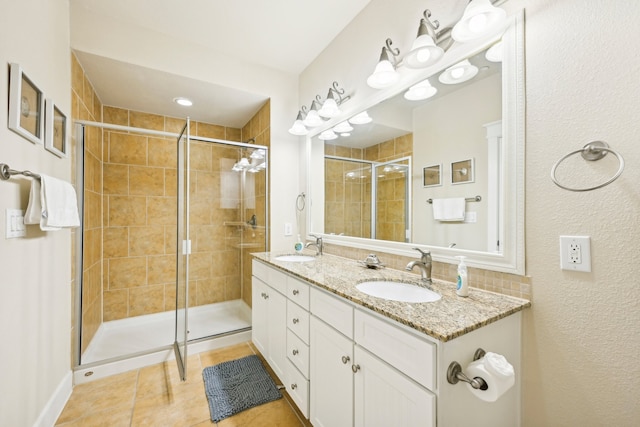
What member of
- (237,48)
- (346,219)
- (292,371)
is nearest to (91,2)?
(237,48)

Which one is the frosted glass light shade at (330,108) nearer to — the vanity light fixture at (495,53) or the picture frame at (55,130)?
the vanity light fixture at (495,53)

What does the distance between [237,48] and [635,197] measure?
261 centimetres

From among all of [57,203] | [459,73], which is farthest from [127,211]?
[459,73]

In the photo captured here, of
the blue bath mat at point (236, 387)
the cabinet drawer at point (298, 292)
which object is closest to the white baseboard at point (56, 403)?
the blue bath mat at point (236, 387)

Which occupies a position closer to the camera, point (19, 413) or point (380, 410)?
point (380, 410)

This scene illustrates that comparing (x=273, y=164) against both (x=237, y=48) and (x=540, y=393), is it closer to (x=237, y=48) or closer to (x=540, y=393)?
(x=237, y=48)

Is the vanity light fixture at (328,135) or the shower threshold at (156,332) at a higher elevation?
the vanity light fixture at (328,135)

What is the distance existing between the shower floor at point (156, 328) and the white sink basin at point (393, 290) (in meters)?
1.75

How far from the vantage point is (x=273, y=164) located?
2.55 meters

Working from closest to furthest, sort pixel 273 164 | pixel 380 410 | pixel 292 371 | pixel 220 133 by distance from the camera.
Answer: pixel 380 410 → pixel 292 371 → pixel 273 164 → pixel 220 133

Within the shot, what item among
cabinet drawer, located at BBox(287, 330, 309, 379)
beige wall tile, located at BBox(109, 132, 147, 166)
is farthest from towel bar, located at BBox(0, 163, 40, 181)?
beige wall tile, located at BBox(109, 132, 147, 166)

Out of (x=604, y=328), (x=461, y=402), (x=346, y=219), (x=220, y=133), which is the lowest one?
(x=461, y=402)

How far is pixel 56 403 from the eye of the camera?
1549 millimetres

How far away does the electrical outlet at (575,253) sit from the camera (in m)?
0.86
